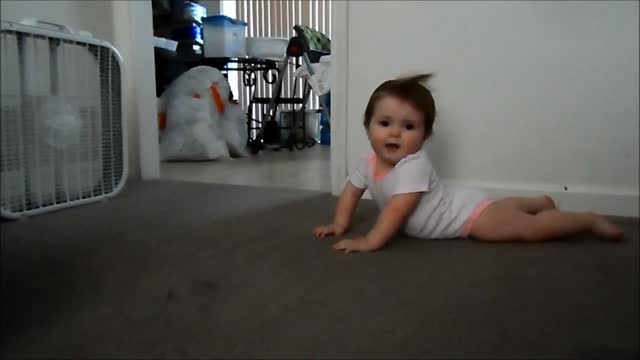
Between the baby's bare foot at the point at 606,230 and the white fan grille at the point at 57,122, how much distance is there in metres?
1.10

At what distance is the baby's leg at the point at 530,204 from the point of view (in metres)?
1.01

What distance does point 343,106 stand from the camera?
1.43 metres

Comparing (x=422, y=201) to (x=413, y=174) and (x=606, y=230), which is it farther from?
(x=606, y=230)

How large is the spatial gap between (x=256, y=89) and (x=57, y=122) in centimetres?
303

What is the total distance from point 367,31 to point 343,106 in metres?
0.21

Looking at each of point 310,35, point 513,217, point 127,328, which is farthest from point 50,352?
point 310,35

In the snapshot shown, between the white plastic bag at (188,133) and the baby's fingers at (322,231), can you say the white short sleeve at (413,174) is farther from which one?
the white plastic bag at (188,133)

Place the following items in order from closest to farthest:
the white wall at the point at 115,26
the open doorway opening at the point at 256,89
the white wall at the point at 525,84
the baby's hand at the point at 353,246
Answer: the baby's hand at the point at 353,246, the white wall at the point at 525,84, the white wall at the point at 115,26, the open doorway opening at the point at 256,89

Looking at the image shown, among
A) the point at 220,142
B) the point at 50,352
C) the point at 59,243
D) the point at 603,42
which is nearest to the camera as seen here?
the point at 50,352

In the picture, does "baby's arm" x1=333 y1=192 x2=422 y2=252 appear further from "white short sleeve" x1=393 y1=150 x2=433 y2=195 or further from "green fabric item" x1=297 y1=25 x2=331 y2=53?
"green fabric item" x1=297 y1=25 x2=331 y2=53

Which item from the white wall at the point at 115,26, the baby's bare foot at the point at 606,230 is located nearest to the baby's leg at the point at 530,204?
the baby's bare foot at the point at 606,230

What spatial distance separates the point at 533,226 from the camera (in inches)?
37.2

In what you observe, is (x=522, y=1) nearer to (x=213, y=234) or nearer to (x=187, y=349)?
(x=213, y=234)

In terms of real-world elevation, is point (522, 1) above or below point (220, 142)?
above
